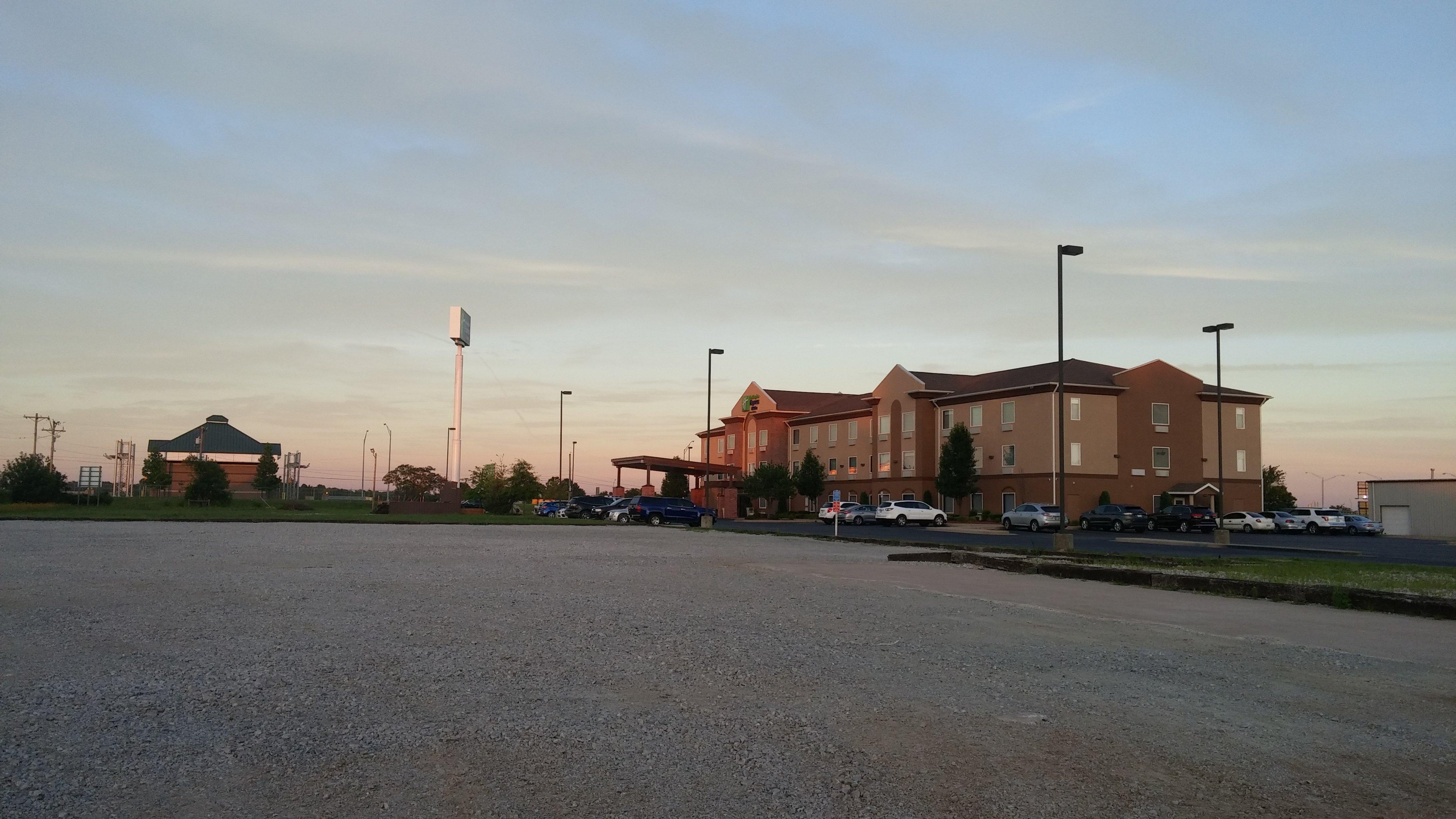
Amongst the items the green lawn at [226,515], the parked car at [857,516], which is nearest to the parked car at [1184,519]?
the parked car at [857,516]

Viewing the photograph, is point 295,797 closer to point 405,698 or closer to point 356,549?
point 405,698

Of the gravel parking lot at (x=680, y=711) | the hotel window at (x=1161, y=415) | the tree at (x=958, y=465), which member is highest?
the hotel window at (x=1161, y=415)

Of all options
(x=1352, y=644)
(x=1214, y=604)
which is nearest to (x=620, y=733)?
(x=1352, y=644)

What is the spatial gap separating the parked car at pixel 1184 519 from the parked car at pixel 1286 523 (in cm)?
663

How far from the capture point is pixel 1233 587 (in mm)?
17469

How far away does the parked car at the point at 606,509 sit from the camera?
66.5 metres

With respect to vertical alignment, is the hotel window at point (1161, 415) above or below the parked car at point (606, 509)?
above

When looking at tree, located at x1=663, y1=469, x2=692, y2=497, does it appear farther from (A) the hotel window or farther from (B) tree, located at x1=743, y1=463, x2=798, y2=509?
(A) the hotel window

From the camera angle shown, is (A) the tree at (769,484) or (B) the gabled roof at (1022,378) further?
(A) the tree at (769,484)

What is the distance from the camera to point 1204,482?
240ft

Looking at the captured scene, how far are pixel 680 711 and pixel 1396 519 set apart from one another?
68.9 m

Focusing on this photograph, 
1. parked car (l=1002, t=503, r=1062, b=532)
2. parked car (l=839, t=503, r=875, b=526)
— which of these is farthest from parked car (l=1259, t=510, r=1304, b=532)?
parked car (l=839, t=503, r=875, b=526)

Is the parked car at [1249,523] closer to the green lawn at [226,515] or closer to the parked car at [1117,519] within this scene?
the parked car at [1117,519]

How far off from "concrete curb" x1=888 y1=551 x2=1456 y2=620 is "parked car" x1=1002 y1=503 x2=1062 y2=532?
33773 millimetres
